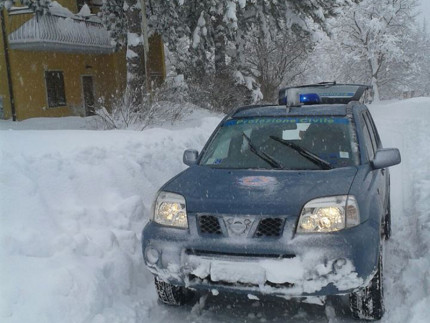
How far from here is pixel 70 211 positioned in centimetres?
487

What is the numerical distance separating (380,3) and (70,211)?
4377cm

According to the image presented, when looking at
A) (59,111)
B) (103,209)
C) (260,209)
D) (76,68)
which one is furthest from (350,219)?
(76,68)

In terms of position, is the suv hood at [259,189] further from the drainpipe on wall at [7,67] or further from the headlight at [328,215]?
the drainpipe on wall at [7,67]

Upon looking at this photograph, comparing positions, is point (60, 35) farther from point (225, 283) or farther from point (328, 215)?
point (328, 215)

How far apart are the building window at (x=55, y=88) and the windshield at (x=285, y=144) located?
15158 millimetres

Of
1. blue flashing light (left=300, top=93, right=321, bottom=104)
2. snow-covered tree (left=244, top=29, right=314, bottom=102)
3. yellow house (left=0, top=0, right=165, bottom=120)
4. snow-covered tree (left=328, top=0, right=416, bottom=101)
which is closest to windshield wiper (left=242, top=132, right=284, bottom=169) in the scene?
blue flashing light (left=300, top=93, right=321, bottom=104)

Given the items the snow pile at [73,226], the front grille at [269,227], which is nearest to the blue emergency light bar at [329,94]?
the snow pile at [73,226]

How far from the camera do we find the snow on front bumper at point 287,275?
327cm

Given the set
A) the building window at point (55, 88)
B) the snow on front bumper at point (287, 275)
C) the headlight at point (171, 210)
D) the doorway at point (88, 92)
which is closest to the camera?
the snow on front bumper at point (287, 275)

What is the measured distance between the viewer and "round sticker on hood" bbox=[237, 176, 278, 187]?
12.2 ft

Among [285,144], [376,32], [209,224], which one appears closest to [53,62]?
[285,144]

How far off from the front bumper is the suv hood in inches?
8.0

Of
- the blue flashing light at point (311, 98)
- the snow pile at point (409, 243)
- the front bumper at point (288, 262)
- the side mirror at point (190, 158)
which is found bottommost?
the snow pile at point (409, 243)

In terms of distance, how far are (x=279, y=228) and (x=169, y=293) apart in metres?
1.28
